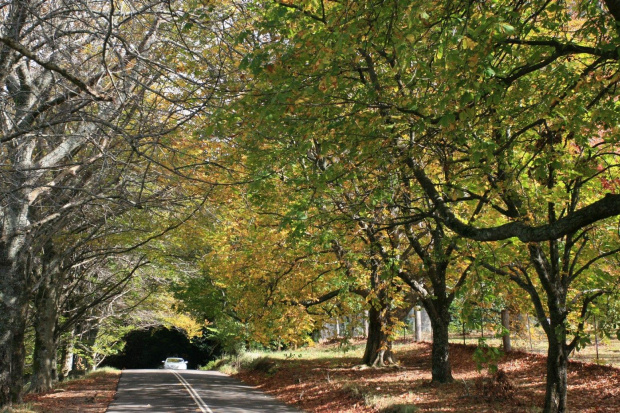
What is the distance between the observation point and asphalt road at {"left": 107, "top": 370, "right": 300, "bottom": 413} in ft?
51.2

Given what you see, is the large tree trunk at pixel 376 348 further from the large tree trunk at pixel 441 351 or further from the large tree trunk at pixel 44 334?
the large tree trunk at pixel 44 334

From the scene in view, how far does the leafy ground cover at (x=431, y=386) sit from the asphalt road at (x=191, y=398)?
936mm

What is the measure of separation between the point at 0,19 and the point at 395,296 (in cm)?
1215

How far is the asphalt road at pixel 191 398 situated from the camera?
15.6 m

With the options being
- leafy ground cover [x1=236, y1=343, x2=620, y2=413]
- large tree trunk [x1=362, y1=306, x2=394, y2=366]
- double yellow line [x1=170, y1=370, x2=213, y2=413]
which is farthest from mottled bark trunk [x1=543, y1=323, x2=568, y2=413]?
large tree trunk [x1=362, y1=306, x2=394, y2=366]

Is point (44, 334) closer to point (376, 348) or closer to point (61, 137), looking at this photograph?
point (61, 137)

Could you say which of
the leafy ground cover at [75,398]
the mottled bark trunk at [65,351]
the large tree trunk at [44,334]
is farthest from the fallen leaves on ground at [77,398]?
the mottled bark trunk at [65,351]

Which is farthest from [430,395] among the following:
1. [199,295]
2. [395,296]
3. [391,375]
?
[199,295]

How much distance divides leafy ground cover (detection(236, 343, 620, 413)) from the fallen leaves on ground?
5781mm

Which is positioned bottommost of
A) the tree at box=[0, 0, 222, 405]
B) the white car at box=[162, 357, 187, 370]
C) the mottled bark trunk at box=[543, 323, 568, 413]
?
the white car at box=[162, 357, 187, 370]

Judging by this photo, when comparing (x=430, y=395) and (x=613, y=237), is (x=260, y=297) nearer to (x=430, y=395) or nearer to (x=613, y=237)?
(x=430, y=395)

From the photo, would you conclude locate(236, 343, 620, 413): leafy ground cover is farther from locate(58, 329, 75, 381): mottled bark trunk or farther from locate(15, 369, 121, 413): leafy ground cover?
locate(58, 329, 75, 381): mottled bark trunk

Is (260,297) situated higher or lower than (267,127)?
lower

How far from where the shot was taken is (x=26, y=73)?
37.9 feet
